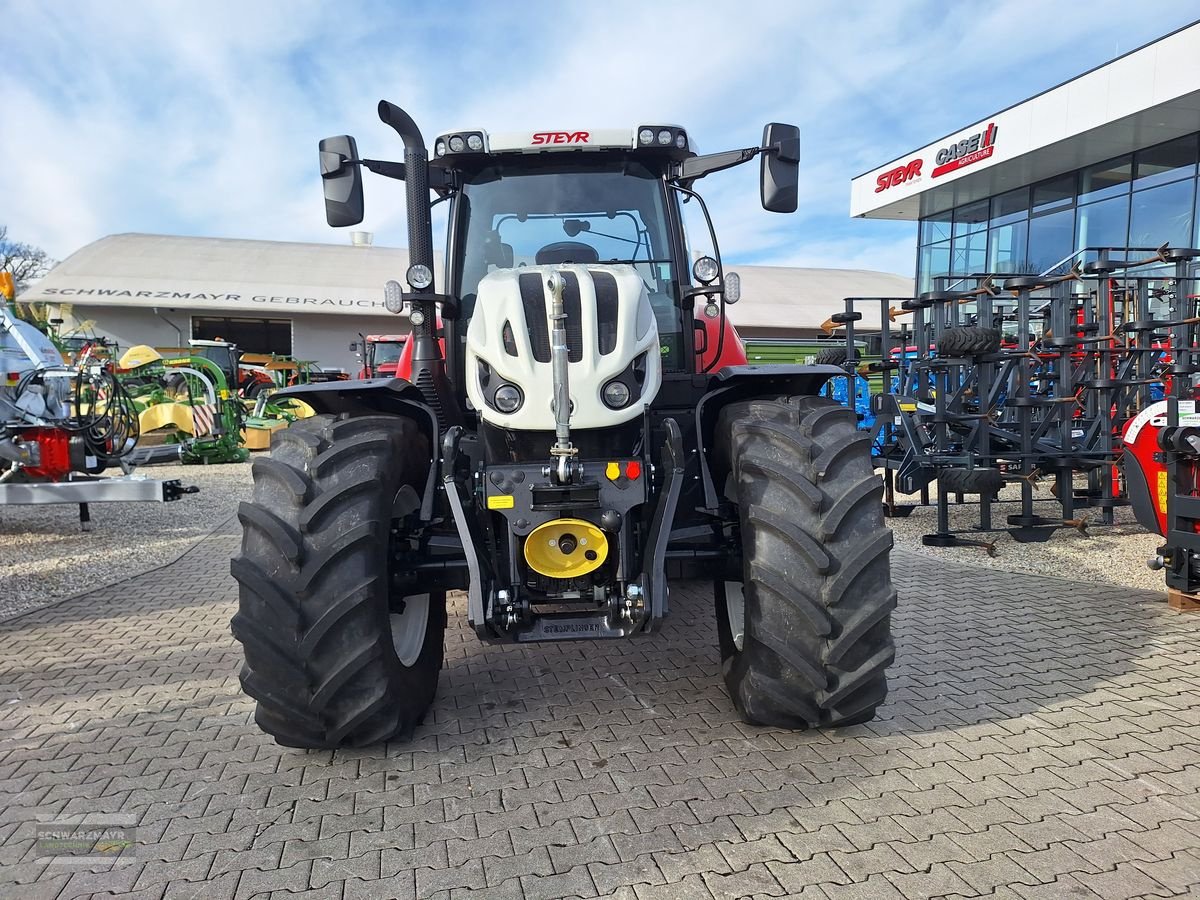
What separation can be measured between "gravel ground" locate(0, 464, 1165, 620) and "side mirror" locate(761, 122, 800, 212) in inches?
153

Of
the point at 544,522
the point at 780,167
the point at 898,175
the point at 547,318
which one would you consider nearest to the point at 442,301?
the point at 547,318

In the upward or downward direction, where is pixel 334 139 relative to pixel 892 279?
downward

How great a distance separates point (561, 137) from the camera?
3791 mm

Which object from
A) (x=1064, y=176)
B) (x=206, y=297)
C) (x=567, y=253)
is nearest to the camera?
(x=567, y=253)

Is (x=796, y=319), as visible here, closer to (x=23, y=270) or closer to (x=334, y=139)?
(x=334, y=139)

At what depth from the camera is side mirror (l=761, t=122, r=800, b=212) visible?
3564mm

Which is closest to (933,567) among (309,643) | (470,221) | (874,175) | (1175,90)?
(470,221)

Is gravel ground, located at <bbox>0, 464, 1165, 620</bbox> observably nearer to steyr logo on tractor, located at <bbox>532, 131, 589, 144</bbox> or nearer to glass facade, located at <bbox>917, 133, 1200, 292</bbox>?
steyr logo on tractor, located at <bbox>532, 131, 589, 144</bbox>

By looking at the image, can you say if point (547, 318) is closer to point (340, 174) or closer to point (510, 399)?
point (510, 399)

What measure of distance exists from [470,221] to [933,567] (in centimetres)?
432

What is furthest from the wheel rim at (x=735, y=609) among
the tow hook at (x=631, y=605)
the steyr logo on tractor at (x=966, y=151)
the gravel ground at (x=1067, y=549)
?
the steyr logo on tractor at (x=966, y=151)

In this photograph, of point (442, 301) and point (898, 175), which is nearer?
point (442, 301)

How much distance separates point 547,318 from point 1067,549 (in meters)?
5.54

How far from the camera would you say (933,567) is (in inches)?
246
